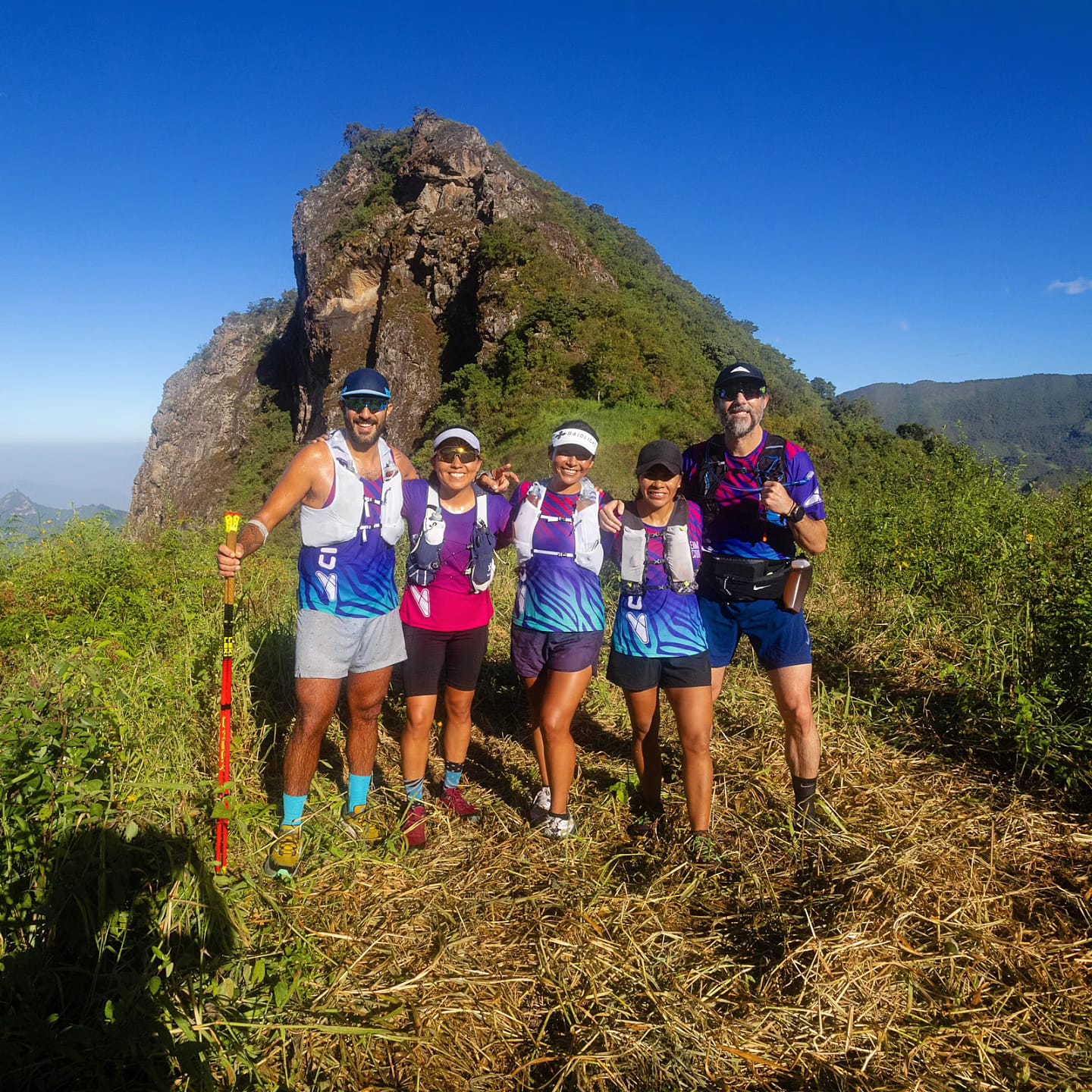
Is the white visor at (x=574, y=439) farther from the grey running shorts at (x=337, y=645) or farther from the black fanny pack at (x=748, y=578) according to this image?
the grey running shorts at (x=337, y=645)

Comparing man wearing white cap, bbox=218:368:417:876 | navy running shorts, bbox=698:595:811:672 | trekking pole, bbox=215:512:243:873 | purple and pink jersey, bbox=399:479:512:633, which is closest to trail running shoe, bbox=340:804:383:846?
man wearing white cap, bbox=218:368:417:876

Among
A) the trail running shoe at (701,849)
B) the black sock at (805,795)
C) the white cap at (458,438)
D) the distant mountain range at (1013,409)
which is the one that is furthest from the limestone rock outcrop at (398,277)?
the distant mountain range at (1013,409)

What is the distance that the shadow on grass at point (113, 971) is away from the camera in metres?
1.76

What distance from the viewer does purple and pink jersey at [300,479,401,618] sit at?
303 centimetres

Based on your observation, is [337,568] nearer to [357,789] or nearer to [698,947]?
[357,789]

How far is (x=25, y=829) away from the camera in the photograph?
2.27m

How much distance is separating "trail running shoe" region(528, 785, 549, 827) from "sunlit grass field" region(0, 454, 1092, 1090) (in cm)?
11

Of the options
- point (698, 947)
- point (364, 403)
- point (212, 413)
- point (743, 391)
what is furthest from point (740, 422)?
point (212, 413)

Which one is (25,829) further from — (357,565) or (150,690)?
(357,565)

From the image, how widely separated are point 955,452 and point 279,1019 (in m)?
9.00

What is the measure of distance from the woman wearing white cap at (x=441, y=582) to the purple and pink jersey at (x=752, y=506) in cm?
104

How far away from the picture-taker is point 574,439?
3.21 metres

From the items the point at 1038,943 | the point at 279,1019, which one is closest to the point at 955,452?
the point at 1038,943

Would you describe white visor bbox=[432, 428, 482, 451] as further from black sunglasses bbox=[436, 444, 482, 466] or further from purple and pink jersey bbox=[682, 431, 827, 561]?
purple and pink jersey bbox=[682, 431, 827, 561]
